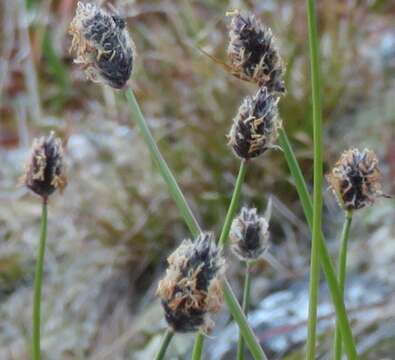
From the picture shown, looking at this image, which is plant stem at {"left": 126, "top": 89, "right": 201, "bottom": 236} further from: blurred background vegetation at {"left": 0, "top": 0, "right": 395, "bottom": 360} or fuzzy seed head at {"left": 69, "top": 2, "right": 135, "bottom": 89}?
blurred background vegetation at {"left": 0, "top": 0, "right": 395, "bottom": 360}

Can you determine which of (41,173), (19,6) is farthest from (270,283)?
(19,6)

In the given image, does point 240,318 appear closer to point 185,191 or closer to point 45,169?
point 45,169

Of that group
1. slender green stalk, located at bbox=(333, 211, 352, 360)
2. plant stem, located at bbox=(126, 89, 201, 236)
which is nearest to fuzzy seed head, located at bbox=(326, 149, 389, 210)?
slender green stalk, located at bbox=(333, 211, 352, 360)

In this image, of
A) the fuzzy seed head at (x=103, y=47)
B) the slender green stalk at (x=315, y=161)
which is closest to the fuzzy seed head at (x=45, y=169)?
the fuzzy seed head at (x=103, y=47)

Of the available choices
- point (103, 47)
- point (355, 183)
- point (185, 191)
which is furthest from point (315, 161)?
point (185, 191)

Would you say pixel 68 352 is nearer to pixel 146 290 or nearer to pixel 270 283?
pixel 146 290

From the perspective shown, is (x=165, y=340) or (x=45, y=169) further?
(x=45, y=169)
